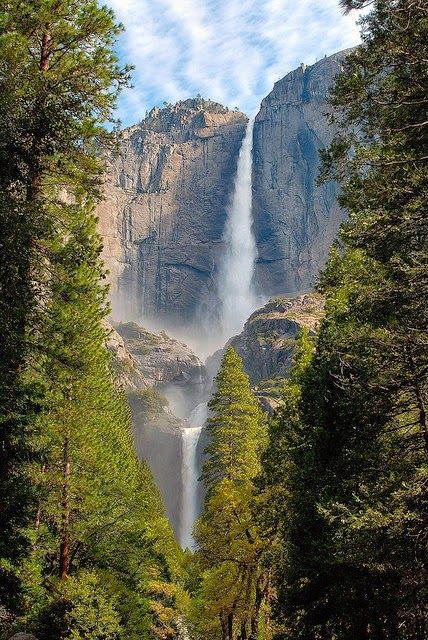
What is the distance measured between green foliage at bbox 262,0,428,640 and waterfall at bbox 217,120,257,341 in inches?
5587

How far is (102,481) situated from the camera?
60.0 feet

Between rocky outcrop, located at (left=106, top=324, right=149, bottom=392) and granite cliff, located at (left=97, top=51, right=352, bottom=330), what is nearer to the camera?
rocky outcrop, located at (left=106, top=324, right=149, bottom=392)

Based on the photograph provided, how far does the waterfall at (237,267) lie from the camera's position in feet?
513

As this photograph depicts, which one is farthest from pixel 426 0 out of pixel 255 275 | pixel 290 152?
pixel 290 152

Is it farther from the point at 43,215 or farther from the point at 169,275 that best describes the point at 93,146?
the point at 169,275

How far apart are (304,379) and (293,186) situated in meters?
154

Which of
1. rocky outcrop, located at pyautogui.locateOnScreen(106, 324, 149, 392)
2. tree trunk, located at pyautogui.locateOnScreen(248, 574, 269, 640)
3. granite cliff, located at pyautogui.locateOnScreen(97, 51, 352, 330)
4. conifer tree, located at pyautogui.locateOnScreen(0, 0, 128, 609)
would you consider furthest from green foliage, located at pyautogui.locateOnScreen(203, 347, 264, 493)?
granite cliff, located at pyautogui.locateOnScreen(97, 51, 352, 330)

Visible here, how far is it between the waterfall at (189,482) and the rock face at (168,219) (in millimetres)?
74619

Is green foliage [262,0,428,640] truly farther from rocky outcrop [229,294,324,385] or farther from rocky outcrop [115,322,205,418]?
rocky outcrop [115,322,205,418]

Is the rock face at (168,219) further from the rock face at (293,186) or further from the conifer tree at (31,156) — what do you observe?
the conifer tree at (31,156)

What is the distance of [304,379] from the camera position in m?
14.9

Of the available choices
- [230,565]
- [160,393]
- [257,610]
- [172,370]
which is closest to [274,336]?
[160,393]

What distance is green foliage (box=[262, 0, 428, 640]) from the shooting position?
7449 mm

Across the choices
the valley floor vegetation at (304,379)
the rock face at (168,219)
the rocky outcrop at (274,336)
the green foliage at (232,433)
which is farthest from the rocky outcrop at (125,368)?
the valley floor vegetation at (304,379)
